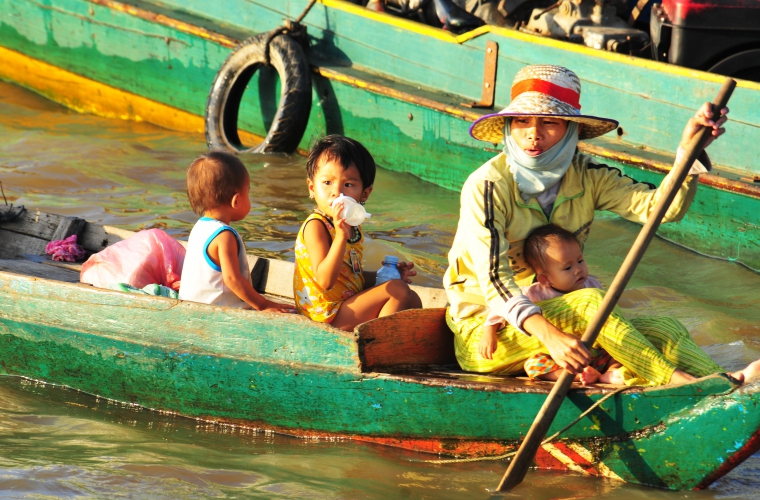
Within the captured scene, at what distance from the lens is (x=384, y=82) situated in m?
6.79

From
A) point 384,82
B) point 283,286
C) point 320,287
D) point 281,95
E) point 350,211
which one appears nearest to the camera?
point 350,211

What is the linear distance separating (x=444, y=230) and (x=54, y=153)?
3549mm

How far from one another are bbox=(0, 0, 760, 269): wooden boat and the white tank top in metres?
2.95

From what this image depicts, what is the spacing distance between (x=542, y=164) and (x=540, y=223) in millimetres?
218

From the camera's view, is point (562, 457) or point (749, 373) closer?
point (749, 373)

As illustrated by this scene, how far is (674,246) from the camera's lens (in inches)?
225

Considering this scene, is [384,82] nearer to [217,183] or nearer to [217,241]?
[217,183]

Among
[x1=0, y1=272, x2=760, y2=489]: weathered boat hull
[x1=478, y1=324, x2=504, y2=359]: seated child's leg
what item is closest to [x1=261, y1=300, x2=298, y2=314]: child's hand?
[x1=0, y1=272, x2=760, y2=489]: weathered boat hull

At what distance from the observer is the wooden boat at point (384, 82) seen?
210 inches

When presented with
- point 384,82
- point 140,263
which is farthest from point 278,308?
point 384,82

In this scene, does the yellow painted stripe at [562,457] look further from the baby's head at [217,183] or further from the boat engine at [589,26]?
the boat engine at [589,26]

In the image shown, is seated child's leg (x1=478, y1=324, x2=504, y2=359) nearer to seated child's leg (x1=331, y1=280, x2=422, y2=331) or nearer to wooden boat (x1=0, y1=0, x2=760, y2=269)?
seated child's leg (x1=331, y1=280, x2=422, y2=331)

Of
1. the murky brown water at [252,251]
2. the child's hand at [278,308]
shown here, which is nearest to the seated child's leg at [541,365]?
the murky brown water at [252,251]

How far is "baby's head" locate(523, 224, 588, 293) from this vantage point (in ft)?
9.87
